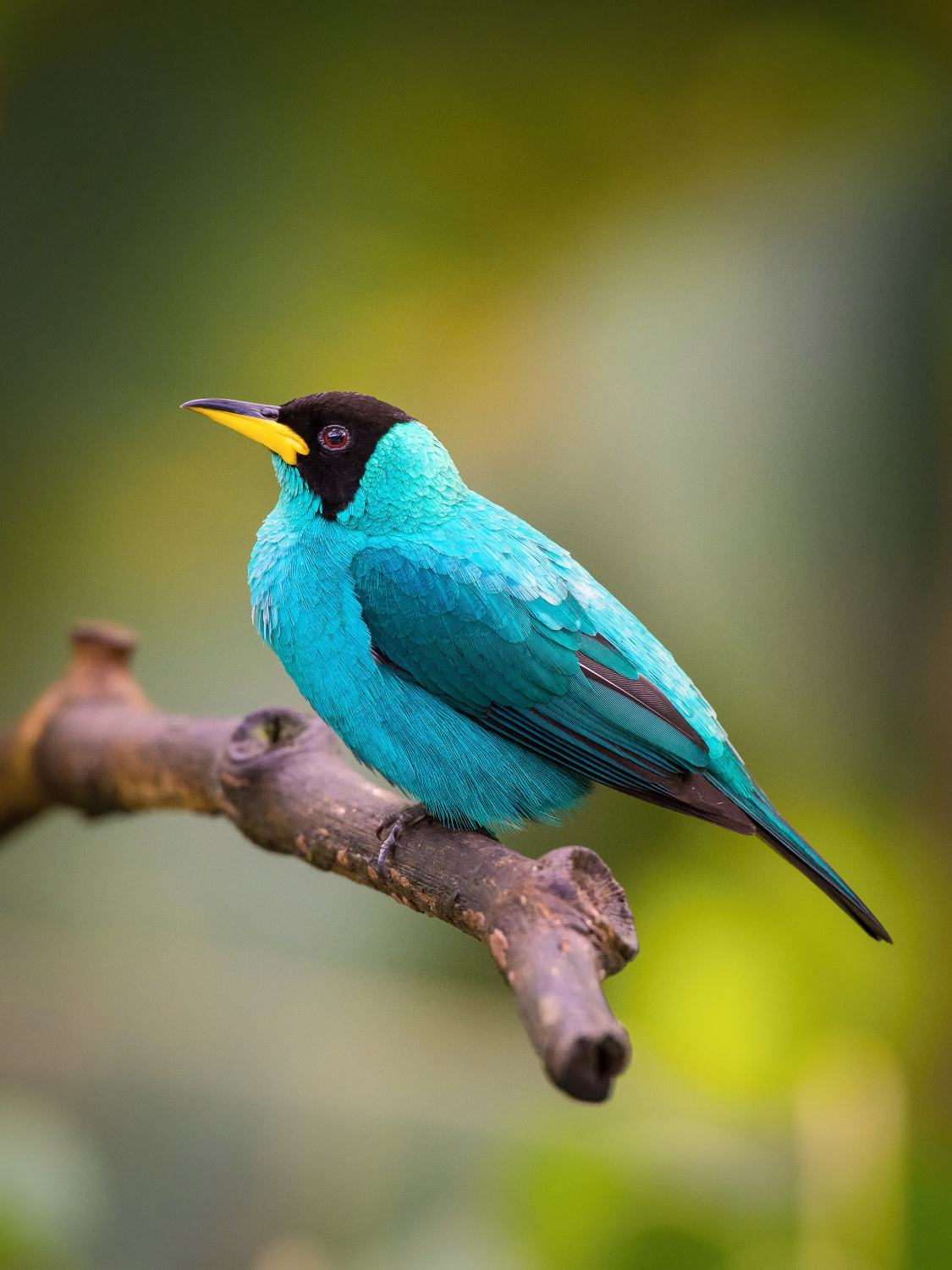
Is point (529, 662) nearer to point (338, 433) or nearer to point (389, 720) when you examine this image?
point (389, 720)

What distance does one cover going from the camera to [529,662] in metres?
2.53

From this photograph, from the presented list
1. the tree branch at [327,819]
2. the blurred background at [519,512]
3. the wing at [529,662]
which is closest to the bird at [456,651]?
the wing at [529,662]

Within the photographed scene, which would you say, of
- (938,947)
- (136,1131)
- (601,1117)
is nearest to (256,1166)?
(136,1131)

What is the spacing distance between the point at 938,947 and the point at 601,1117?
51.4 inches

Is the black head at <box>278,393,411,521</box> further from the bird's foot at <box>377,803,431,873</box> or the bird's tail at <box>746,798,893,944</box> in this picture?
the bird's tail at <box>746,798,893,944</box>

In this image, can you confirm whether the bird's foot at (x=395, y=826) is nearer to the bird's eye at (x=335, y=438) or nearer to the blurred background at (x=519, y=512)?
the bird's eye at (x=335, y=438)

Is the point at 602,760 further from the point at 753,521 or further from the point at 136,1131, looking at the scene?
the point at 136,1131

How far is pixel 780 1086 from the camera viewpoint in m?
3.54

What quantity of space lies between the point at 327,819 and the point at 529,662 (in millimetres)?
508

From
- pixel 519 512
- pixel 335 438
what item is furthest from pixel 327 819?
pixel 519 512

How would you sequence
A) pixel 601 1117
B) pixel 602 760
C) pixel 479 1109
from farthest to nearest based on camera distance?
pixel 479 1109, pixel 601 1117, pixel 602 760

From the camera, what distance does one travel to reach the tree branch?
5.03 ft

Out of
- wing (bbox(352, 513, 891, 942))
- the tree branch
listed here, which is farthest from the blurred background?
wing (bbox(352, 513, 891, 942))

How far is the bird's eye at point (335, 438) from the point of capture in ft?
9.09
